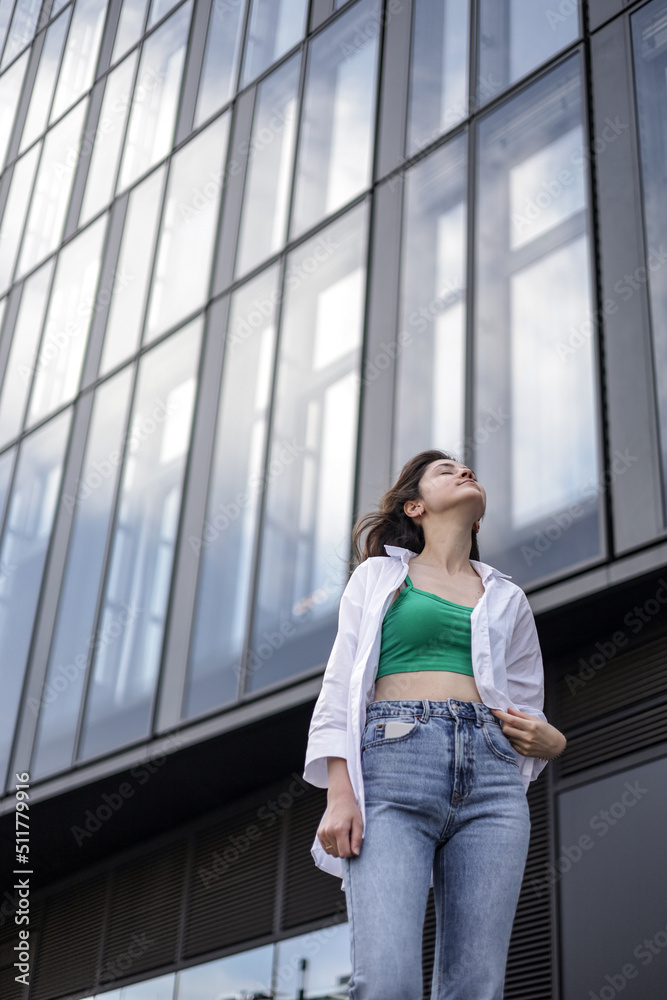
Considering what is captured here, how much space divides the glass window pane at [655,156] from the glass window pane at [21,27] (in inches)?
462

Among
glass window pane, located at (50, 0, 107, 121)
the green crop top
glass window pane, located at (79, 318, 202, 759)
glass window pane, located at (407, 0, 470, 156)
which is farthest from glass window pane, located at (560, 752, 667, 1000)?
glass window pane, located at (50, 0, 107, 121)

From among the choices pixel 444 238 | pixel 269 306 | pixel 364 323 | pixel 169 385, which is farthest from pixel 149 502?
pixel 444 238

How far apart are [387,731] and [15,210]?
12994 millimetres

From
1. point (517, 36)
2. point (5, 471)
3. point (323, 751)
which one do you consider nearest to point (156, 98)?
point (5, 471)

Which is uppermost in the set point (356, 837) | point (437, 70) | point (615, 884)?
point (437, 70)

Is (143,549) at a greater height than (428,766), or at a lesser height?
greater

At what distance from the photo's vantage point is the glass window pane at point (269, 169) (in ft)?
33.3

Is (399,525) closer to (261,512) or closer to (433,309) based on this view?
(433,309)

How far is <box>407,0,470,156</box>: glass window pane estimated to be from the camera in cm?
885

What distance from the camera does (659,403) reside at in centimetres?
Result: 637

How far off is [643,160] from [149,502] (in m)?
4.91

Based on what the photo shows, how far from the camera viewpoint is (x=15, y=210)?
14758 mm

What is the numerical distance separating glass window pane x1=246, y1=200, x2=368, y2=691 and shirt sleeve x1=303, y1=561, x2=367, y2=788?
4.13 meters

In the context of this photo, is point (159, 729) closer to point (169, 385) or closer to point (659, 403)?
point (169, 385)
